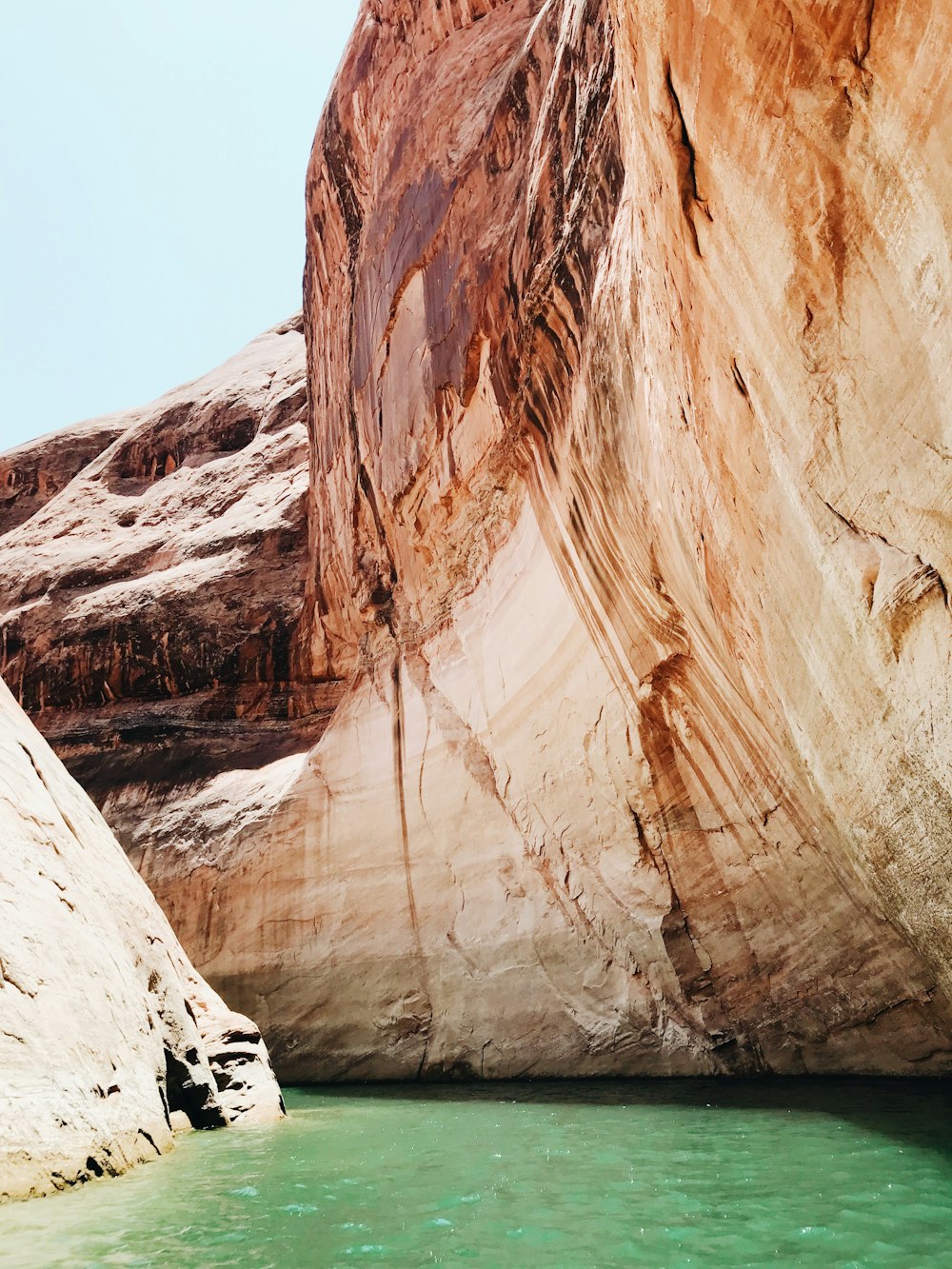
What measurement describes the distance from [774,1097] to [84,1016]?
4715 mm

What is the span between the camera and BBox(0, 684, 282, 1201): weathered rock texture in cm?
491

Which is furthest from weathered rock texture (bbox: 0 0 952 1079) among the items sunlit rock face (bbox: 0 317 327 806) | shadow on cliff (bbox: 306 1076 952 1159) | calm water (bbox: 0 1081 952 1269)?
calm water (bbox: 0 1081 952 1269)

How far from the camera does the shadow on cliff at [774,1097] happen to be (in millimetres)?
5797

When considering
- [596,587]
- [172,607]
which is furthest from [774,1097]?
[172,607]

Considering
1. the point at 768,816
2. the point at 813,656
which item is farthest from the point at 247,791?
the point at 813,656

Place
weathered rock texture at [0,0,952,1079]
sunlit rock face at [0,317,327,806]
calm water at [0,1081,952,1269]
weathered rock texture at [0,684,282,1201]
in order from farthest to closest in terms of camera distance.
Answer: sunlit rock face at [0,317,327,806] → weathered rock texture at [0,0,952,1079] → weathered rock texture at [0,684,282,1201] → calm water at [0,1081,952,1269]

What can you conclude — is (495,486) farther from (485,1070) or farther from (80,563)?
(80,563)

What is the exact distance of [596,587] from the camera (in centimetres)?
1006

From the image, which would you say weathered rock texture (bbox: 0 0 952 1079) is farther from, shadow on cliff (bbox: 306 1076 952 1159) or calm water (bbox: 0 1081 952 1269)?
calm water (bbox: 0 1081 952 1269)

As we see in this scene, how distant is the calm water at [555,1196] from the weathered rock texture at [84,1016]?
264 millimetres

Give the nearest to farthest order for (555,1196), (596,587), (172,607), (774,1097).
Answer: (555,1196), (774,1097), (596,587), (172,607)

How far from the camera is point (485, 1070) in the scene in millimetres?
11148

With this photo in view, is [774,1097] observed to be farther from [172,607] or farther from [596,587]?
[172,607]

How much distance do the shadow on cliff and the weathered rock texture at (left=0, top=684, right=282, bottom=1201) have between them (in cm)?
232
